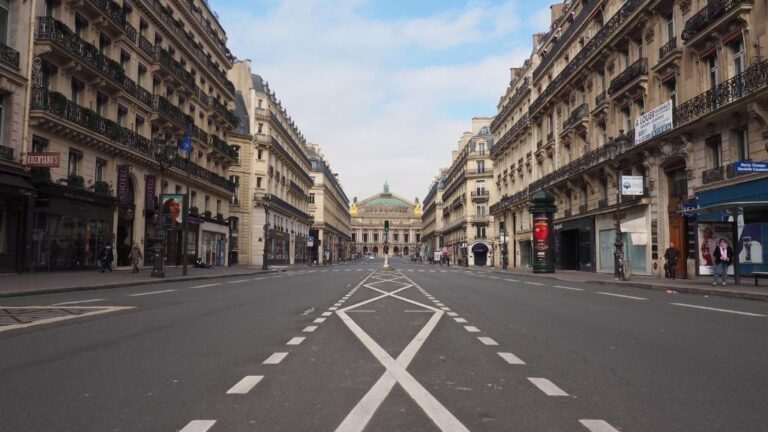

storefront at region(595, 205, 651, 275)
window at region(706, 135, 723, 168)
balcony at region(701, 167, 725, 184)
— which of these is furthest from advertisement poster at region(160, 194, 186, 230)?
window at region(706, 135, 723, 168)

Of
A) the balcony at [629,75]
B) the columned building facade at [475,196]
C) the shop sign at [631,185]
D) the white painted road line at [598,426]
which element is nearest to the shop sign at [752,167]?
the shop sign at [631,185]

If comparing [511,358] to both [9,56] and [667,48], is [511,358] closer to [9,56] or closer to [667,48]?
[9,56]

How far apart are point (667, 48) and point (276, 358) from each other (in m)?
26.2

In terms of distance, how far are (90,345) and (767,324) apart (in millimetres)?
9648

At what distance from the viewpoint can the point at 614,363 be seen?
5.95 m

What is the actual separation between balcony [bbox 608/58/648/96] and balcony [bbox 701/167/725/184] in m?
7.02

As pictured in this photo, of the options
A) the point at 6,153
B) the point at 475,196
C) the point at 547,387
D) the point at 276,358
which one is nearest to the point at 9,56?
the point at 6,153

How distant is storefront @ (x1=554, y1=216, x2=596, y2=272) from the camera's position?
35.9m

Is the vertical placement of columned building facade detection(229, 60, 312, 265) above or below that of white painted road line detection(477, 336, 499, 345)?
above

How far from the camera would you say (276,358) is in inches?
243

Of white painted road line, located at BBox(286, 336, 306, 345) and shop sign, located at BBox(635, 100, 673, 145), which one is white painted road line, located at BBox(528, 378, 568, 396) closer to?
white painted road line, located at BBox(286, 336, 306, 345)

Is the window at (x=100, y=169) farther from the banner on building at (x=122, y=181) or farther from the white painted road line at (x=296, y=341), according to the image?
the white painted road line at (x=296, y=341)

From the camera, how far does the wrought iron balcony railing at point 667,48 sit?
25.8 m

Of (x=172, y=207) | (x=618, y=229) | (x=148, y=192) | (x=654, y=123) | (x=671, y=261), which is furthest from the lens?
(x=148, y=192)
